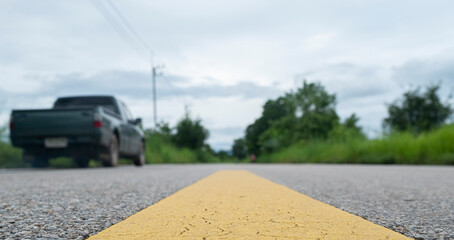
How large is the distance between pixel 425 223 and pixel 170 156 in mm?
20479

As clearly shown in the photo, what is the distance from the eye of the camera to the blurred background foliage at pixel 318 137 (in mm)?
13570

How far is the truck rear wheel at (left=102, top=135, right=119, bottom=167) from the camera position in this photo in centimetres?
972

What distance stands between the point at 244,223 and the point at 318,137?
3981 cm

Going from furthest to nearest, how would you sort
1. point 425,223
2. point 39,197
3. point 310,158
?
point 310,158, point 39,197, point 425,223

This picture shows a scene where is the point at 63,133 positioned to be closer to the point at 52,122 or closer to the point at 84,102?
the point at 52,122

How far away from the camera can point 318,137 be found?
40.9 m

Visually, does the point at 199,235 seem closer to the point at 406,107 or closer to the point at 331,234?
the point at 331,234

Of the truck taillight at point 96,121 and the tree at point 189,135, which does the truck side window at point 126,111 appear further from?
the tree at point 189,135

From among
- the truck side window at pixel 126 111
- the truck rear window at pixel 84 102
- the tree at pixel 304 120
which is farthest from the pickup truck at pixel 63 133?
the tree at pixel 304 120

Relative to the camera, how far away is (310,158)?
71.5ft

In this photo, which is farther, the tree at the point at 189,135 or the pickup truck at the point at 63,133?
the tree at the point at 189,135

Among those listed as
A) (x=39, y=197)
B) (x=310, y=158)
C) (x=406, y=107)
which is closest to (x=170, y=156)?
(x=310, y=158)

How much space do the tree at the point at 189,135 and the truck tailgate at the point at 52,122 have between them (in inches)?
1120

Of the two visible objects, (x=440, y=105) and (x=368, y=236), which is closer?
(x=368, y=236)
